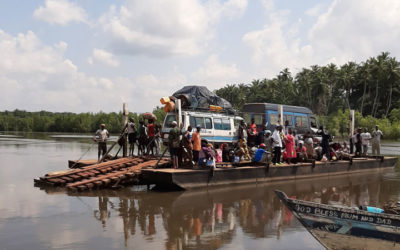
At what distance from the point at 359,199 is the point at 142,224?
7397 mm

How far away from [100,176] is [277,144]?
6.23m

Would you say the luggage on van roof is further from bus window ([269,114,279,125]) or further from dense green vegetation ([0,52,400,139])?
dense green vegetation ([0,52,400,139])

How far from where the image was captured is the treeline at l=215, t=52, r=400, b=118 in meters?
60.5

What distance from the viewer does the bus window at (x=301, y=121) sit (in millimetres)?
21030

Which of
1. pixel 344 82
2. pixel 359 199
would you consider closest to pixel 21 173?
pixel 359 199

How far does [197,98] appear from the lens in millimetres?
16766

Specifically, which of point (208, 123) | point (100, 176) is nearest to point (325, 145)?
point (208, 123)

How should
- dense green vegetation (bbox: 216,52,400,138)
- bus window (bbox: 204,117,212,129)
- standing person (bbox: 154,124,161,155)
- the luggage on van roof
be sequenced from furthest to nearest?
dense green vegetation (bbox: 216,52,400,138), the luggage on van roof, bus window (bbox: 204,117,212,129), standing person (bbox: 154,124,161,155)

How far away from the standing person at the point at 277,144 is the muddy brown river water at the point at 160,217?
36.1 inches

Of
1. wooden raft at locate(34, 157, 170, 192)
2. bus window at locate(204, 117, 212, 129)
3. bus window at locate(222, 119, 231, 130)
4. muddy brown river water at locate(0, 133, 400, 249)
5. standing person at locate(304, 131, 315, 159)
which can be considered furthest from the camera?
bus window at locate(222, 119, 231, 130)

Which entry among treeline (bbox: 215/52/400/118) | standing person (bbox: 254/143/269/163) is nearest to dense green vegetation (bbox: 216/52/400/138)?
treeline (bbox: 215/52/400/118)

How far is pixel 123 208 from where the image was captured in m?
10.2

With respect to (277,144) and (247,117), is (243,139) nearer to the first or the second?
(277,144)

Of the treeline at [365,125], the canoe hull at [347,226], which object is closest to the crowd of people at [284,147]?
the canoe hull at [347,226]
